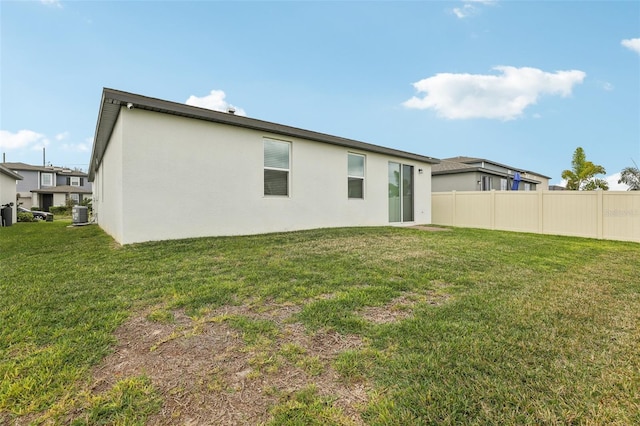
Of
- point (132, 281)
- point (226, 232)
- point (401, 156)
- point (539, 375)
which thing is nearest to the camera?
point (539, 375)

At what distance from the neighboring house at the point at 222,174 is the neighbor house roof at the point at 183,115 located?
0.02 metres

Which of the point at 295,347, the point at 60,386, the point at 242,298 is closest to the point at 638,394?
the point at 295,347

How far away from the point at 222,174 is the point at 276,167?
5.07 ft

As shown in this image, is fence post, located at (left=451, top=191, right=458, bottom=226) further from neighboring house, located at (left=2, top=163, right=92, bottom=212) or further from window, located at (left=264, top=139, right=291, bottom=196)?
neighboring house, located at (left=2, top=163, right=92, bottom=212)

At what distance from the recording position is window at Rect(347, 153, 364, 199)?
9.95m

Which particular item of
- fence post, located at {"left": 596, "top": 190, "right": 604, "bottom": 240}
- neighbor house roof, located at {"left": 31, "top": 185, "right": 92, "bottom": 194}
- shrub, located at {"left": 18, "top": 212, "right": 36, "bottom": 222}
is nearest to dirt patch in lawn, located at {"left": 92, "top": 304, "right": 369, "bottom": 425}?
fence post, located at {"left": 596, "top": 190, "right": 604, "bottom": 240}

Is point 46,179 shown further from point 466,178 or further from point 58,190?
point 466,178

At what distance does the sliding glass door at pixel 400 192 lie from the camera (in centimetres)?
1120

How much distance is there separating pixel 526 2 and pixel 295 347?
41.2ft

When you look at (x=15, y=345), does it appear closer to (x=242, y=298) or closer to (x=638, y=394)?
(x=242, y=298)

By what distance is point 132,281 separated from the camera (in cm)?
372

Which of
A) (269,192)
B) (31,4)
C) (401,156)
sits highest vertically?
(31,4)

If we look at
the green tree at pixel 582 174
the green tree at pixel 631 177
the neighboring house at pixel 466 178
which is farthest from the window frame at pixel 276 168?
the green tree at pixel 582 174

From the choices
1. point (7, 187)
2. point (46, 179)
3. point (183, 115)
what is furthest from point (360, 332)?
point (46, 179)
